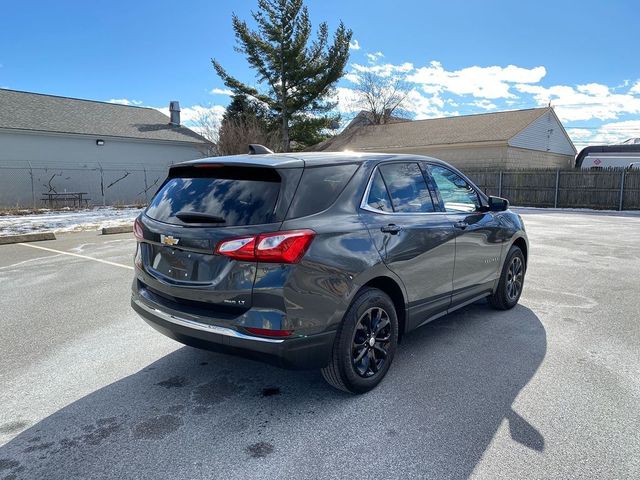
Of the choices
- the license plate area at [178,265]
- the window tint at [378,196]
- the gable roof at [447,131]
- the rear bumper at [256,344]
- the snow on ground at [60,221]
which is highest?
the gable roof at [447,131]

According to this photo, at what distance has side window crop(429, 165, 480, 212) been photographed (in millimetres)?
4422

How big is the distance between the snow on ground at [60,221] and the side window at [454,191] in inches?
464

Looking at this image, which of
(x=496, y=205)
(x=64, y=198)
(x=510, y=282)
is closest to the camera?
(x=496, y=205)

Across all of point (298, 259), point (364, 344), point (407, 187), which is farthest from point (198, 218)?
point (407, 187)

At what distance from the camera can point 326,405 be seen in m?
3.27

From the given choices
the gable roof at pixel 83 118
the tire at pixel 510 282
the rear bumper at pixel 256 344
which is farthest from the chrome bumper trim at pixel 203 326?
the gable roof at pixel 83 118

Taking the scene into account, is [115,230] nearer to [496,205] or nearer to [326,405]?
[496,205]

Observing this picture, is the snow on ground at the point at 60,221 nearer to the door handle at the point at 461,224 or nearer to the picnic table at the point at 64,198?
the picnic table at the point at 64,198

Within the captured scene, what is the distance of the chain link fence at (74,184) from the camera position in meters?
21.8

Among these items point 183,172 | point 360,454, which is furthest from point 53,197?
point 360,454

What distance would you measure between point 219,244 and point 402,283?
149 centimetres

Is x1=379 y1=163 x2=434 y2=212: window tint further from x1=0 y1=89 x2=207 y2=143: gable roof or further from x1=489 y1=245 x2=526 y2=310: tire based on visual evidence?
x1=0 y1=89 x2=207 y2=143: gable roof

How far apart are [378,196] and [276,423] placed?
181cm

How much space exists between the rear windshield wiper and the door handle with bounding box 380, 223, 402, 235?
119cm
